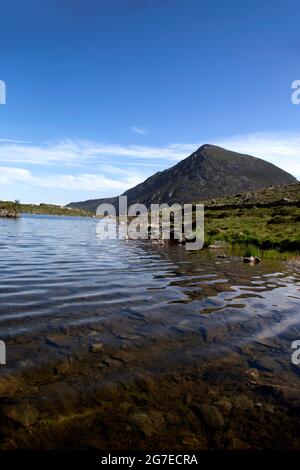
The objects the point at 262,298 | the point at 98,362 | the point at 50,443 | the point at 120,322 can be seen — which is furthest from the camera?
the point at 262,298

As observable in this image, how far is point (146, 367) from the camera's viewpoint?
577 cm

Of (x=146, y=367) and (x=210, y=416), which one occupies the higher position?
(x=146, y=367)

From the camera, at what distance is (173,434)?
406 centimetres

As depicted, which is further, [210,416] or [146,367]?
[146,367]

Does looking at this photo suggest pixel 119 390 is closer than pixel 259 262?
Yes

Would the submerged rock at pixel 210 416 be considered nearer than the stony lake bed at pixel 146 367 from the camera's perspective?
No

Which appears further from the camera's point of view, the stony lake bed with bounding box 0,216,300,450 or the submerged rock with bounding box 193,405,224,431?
the submerged rock with bounding box 193,405,224,431

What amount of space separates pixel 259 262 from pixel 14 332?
54.3 feet

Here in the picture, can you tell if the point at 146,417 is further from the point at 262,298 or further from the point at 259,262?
Answer: the point at 259,262

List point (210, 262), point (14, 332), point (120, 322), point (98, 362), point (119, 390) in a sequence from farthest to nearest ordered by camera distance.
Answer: point (210, 262)
point (120, 322)
point (14, 332)
point (98, 362)
point (119, 390)

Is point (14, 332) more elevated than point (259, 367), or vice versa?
point (14, 332)

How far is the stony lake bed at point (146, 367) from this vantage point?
4094mm

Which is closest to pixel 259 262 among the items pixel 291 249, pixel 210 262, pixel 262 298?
pixel 210 262

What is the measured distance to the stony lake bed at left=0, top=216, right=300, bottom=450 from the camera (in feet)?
13.4
